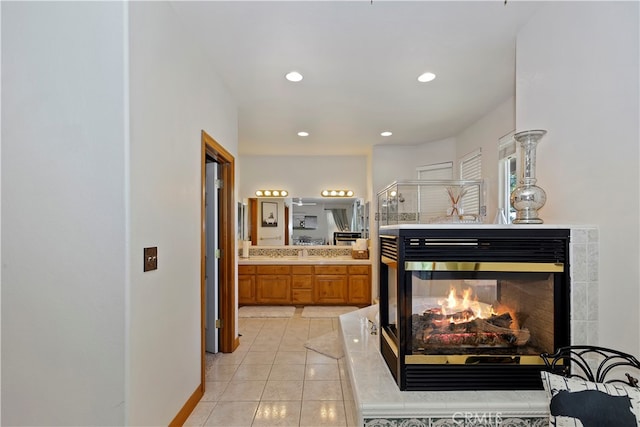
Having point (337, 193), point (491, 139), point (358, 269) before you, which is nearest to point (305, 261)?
point (358, 269)

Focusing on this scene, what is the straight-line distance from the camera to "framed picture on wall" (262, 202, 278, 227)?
20.2 ft

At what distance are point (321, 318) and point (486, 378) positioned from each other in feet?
10.5

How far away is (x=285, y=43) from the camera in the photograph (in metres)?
2.46

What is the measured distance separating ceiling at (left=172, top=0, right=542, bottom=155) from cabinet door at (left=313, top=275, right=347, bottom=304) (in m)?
2.42

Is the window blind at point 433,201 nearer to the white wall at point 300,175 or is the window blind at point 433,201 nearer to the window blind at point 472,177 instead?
the window blind at point 472,177

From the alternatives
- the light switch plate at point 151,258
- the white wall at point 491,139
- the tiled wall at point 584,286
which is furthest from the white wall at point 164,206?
the white wall at point 491,139

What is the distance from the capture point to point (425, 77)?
3023mm

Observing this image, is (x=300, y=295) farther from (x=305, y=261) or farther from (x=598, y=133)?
(x=598, y=133)

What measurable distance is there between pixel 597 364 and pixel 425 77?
2415 millimetres

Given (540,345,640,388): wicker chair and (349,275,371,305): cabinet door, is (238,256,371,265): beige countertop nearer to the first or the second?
(349,275,371,305): cabinet door

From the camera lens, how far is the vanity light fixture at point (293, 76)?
9.66ft

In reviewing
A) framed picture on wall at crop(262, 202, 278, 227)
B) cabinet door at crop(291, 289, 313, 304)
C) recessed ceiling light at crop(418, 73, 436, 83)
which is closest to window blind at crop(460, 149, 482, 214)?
recessed ceiling light at crop(418, 73, 436, 83)

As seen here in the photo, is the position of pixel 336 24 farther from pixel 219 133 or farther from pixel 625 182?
pixel 625 182

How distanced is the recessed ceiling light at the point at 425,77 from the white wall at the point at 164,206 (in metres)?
1.83
